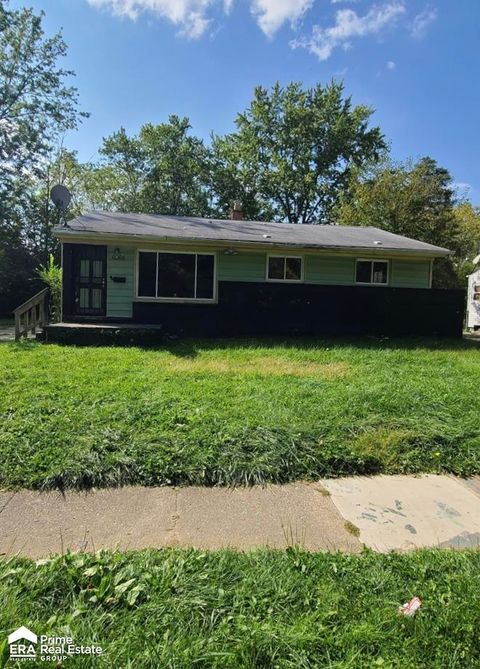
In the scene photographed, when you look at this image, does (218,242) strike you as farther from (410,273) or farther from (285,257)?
(410,273)

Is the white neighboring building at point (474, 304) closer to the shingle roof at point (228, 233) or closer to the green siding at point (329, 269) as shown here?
the shingle roof at point (228, 233)

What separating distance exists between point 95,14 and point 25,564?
15.0 meters

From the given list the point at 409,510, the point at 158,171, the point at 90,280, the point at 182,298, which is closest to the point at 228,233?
the point at 182,298

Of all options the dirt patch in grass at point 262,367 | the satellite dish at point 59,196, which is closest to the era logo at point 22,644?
the dirt patch in grass at point 262,367

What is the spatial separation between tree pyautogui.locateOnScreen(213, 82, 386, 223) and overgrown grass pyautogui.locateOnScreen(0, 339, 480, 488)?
25.2 m

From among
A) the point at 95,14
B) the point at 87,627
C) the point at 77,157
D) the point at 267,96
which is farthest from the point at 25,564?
the point at 267,96

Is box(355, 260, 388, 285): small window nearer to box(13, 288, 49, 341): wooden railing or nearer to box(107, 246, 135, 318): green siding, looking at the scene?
box(107, 246, 135, 318): green siding

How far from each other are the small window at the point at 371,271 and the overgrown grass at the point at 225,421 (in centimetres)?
518

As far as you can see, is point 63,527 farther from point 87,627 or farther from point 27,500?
point 87,627

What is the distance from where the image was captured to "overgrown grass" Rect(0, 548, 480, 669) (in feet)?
5.47

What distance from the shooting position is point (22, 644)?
1.69 m

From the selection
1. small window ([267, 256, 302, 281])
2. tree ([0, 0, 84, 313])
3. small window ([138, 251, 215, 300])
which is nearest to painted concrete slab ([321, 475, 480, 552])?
small window ([138, 251, 215, 300])

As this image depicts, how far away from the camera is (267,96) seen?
3084 cm

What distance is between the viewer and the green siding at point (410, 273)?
1219 centimetres
